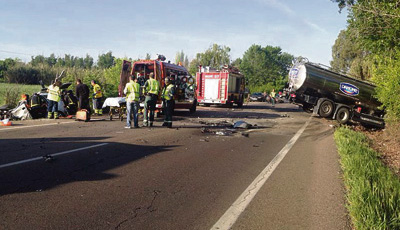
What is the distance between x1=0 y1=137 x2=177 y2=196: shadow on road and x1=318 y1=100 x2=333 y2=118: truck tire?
11108 mm

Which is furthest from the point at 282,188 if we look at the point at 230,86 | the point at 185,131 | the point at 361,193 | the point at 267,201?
the point at 230,86

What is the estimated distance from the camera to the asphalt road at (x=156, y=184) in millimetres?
3441

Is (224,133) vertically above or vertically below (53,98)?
below

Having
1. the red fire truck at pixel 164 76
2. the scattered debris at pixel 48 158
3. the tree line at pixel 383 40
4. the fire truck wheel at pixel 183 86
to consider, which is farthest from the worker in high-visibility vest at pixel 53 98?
the tree line at pixel 383 40

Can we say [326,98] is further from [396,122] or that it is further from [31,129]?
[31,129]

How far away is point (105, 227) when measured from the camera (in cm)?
316

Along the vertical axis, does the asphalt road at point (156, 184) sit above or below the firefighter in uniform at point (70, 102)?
below

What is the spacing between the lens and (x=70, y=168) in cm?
520

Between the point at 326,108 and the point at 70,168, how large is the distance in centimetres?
1382

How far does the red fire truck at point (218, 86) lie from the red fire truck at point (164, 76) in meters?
6.22

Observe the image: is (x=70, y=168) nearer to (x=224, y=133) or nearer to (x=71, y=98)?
(x=224, y=133)

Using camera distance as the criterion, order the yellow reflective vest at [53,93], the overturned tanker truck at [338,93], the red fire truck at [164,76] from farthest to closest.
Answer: the overturned tanker truck at [338,93] < the red fire truck at [164,76] < the yellow reflective vest at [53,93]

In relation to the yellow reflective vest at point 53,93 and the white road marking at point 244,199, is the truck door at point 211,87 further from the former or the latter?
the white road marking at point 244,199

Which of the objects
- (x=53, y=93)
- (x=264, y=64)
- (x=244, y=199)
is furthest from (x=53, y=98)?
(x=264, y=64)
